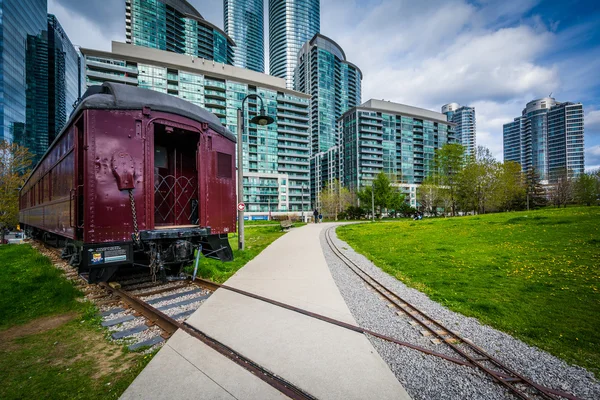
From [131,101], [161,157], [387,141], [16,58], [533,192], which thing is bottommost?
[533,192]

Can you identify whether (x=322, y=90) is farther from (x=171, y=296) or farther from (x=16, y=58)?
(x=171, y=296)

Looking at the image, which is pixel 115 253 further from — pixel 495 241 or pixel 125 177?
pixel 495 241

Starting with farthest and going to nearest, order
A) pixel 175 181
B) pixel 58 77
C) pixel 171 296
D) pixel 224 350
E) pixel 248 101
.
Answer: pixel 58 77 → pixel 248 101 → pixel 175 181 → pixel 171 296 → pixel 224 350

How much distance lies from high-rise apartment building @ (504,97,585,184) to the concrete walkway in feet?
591

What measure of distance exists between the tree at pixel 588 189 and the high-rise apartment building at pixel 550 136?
11421 centimetres

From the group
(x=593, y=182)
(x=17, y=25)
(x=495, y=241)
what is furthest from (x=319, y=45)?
(x=495, y=241)

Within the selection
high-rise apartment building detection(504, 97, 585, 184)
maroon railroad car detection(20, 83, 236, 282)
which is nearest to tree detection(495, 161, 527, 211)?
maroon railroad car detection(20, 83, 236, 282)

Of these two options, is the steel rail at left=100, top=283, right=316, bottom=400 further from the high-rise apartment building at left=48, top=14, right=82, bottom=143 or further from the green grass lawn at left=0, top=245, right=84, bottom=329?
the high-rise apartment building at left=48, top=14, right=82, bottom=143

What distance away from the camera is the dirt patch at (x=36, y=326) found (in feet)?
14.0

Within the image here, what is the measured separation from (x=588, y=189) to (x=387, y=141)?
6504cm

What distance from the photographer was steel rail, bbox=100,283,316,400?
8.63 ft

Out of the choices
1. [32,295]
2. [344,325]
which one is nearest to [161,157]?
[32,295]

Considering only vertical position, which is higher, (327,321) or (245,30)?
(245,30)

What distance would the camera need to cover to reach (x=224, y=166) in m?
7.63
